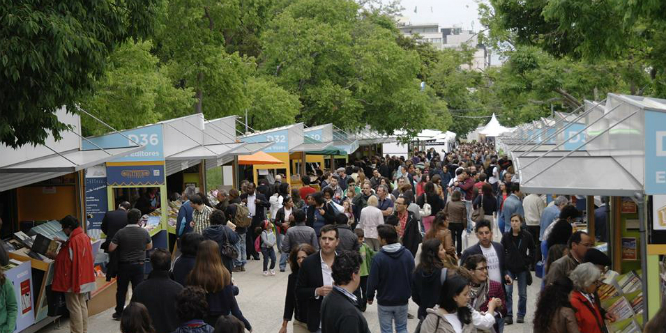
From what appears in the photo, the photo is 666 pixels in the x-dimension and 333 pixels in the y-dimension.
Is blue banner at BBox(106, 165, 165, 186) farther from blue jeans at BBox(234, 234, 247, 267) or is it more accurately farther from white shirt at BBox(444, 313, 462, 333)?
white shirt at BBox(444, 313, 462, 333)

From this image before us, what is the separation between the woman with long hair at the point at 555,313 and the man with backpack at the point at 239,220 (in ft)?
31.5

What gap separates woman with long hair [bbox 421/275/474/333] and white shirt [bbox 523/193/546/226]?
9103 millimetres

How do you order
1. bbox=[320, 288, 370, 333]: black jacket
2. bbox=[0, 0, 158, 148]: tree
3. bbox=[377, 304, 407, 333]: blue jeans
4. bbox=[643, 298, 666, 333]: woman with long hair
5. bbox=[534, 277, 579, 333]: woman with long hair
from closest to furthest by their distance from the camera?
bbox=[643, 298, 666, 333]: woman with long hair, bbox=[320, 288, 370, 333]: black jacket, bbox=[534, 277, 579, 333]: woman with long hair, bbox=[377, 304, 407, 333]: blue jeans, bbox=[0, 0, 158, 148]: tree

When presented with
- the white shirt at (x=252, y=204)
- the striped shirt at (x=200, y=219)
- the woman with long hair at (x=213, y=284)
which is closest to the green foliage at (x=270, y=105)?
the white shirt at (x=252, y=204)

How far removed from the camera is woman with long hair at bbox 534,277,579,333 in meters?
7.02

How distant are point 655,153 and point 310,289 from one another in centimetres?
327

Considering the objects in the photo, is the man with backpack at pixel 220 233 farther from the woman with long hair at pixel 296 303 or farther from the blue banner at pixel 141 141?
the blue banner at pixel 141 141

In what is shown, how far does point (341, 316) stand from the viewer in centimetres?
616

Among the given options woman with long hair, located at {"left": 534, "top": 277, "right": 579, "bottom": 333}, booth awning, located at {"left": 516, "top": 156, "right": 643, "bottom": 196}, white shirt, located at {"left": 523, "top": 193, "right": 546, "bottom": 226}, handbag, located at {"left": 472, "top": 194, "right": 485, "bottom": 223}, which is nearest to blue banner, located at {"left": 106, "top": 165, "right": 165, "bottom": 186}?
handbag, located at {"left": 472, "top": 194, "right": 485, "bottom": 223}

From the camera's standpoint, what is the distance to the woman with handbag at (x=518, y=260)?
11.1 meters

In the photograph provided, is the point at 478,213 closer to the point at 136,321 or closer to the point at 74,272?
the point at 74,272

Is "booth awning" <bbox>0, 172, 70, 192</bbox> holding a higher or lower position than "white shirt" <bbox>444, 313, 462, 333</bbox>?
higher

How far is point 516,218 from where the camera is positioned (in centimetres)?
1205

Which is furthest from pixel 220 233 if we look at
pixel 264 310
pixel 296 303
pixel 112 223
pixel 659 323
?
pixel 659 323
